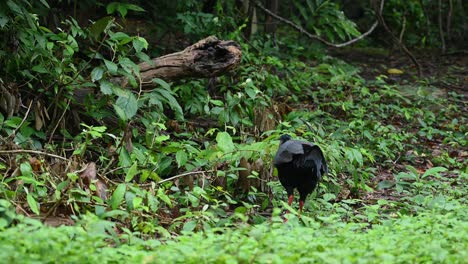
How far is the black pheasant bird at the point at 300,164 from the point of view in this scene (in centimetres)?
524


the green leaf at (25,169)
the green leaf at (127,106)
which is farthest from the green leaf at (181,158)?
the green leaf at (25,169)

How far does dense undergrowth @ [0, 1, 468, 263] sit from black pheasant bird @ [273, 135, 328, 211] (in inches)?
11.2

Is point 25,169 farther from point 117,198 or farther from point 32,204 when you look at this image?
point 117,198

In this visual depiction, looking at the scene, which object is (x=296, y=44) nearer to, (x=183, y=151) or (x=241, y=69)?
(x=241, y=69)

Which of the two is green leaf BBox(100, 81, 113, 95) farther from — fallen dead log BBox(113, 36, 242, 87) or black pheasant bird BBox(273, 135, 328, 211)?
black pheasant bird BBox(273, 135, 328, 211)

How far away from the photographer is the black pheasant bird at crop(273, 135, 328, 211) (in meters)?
5.24

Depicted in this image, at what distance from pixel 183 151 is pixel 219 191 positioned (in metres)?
0.44

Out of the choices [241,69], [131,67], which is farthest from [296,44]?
[131,67]

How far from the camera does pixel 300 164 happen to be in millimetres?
5285

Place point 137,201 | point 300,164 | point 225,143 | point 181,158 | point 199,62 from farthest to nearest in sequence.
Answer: point 199,62, point 225,143, point 181,158, point 300,164, point 137,201

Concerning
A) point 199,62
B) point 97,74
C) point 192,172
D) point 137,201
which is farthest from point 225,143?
point 137,201

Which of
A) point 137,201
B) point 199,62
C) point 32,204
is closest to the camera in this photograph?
point 32,204

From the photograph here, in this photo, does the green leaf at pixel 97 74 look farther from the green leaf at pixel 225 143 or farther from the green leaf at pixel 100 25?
the green leaf at pixel 225 143

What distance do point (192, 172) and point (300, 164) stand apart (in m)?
0.93
